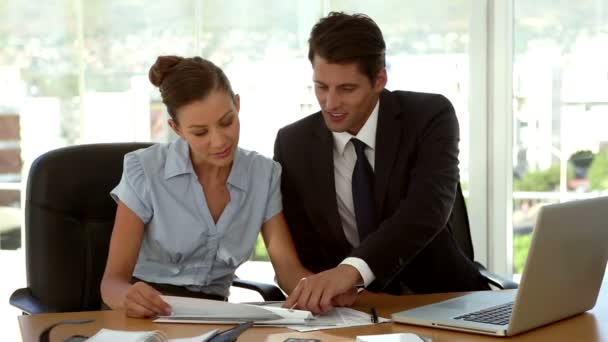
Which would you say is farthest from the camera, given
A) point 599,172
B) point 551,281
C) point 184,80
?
point 599,172

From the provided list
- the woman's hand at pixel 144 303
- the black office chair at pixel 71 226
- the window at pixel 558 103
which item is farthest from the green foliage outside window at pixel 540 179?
the woman's hand at pixel 144 303

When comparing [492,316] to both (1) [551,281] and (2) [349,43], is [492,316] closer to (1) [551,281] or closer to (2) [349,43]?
(1) [551,281]

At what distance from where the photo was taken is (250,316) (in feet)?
6.36

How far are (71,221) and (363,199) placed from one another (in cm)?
78

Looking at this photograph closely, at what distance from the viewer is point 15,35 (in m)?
4.61

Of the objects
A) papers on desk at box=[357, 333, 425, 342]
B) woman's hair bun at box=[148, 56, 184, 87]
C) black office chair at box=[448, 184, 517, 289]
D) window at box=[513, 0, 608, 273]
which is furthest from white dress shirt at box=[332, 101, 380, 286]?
window at box=[513, 0, 608, 273]

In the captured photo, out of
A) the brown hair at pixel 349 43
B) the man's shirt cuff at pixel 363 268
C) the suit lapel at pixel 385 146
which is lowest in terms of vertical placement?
the man's shirt cuff at pixel 363 268

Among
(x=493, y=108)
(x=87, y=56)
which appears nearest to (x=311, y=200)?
(x=493, y=108)

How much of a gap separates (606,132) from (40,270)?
2.57m

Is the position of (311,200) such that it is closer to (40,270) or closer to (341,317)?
(341,317)

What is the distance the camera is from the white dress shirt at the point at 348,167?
249 centimetres

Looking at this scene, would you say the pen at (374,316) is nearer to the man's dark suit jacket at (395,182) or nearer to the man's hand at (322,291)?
the man's hand at (322,291)

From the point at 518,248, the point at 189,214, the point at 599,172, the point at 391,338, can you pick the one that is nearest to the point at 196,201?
the point at 189,214

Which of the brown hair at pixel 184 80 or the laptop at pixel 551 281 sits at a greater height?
the brown hair at pixel 184 80
